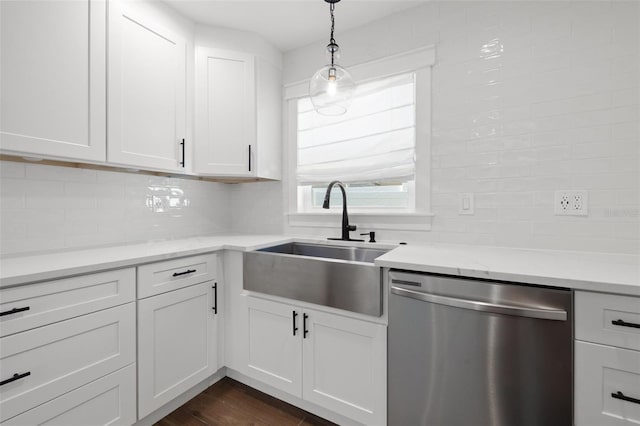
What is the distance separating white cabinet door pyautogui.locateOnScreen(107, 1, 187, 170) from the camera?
1.60 m

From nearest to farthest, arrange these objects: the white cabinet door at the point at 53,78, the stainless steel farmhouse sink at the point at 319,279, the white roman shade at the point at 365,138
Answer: the white cabinet door at the point at 53,78 < the stainless steel farmhouse sink at the point at 319,279 < the white roman shade at the point at 365,138

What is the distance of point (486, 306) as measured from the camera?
1083 mm

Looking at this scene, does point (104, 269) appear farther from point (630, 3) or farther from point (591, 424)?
point (630, 3)

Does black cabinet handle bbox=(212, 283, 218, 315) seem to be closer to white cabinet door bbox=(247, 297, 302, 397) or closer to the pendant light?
white cabinet door bbox=(247, 297, 302, 397)

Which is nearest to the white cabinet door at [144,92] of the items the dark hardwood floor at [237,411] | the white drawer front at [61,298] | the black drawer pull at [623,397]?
the white drawer front at [61,298]

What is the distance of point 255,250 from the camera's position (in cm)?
180

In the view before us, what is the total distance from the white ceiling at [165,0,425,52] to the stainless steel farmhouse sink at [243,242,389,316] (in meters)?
1.63

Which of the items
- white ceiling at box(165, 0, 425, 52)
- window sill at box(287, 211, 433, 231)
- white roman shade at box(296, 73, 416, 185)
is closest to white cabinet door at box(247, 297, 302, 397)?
window sill at box(287, 211, 433, 231)

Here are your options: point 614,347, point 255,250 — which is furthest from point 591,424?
point 255,250

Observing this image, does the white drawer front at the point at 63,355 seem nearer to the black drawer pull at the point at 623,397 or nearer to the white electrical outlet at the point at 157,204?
the white electrical outlet at the point at 157,204

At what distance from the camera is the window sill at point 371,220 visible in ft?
A: 6.24

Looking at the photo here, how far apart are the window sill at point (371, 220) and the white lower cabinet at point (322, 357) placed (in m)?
0.80

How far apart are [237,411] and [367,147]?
1.89 meters

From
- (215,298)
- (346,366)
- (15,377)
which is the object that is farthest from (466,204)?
(15,377)
